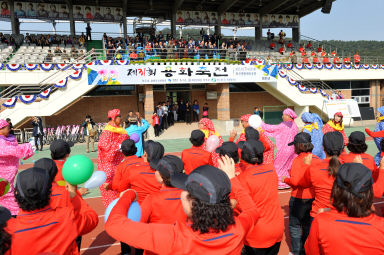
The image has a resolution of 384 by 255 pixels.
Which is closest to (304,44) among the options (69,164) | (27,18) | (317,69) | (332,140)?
(317,69)

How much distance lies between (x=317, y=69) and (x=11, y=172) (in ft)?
75.5

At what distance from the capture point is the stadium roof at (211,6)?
24375 mm

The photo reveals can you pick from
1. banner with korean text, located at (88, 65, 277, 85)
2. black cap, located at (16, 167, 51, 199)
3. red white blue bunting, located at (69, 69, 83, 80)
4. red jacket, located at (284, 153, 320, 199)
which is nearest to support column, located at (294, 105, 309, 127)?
banner with korean text, located at (88, 65, 277, 85)

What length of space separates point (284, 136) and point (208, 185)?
5.26 m

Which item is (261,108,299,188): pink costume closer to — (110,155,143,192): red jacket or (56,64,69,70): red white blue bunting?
(110,155,143,192): red jacket

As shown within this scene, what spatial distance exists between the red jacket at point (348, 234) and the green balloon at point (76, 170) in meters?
2.12

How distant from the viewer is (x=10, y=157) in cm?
404

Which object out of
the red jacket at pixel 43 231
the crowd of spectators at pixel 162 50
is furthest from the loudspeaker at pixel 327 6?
the red jacket at pixel 43 231

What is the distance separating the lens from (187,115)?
19812mm

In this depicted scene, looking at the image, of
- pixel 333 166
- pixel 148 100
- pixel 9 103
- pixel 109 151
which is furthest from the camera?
pixel 148 100

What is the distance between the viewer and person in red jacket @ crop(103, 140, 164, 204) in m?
A: 3.04

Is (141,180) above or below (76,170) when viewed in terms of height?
below

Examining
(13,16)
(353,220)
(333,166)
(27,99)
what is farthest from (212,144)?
(13,16)

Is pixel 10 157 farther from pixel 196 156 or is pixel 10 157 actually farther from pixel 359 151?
pixel 359 151
